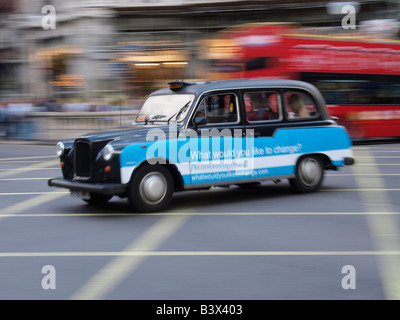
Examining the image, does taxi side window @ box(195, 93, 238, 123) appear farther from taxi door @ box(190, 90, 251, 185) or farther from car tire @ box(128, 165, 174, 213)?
car tire @ box(128, 165, 174, 213)

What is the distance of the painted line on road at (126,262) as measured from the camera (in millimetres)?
4938

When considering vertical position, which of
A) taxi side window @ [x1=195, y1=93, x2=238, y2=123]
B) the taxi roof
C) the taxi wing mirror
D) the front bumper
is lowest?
the front bumper

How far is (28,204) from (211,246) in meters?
3.93

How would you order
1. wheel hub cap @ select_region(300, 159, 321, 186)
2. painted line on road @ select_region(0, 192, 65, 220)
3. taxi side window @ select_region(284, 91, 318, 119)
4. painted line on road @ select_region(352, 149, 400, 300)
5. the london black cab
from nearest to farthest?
painted line on road @ select_region(352, 149, 400, 300) < the london black cab < painted line on road @ select_region(0, 192, 65, 220) < taxi side window @ select_region(284, 91, 318, 119) < wheel hub cap @ select_region(300, 159, 321, 186)

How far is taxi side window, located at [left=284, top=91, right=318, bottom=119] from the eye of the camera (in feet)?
31.5

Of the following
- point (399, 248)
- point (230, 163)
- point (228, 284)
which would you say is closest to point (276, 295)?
point (228, 284)

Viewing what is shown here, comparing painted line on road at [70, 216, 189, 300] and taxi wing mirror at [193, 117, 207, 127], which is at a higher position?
taxi wing mirror at [193, 117, 207, 127]

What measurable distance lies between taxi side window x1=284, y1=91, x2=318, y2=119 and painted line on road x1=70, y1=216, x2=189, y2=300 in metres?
2.60

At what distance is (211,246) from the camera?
21.1ft

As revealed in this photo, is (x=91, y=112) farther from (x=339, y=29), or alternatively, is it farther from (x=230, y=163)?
(x=230, y=163)

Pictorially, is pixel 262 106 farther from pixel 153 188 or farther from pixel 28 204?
pixel 28 204

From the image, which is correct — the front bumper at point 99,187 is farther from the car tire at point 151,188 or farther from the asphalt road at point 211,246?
the asphalt road at point 211,246

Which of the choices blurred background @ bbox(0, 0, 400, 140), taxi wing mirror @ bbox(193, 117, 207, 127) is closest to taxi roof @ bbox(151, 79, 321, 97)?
taxi wing mirror @ bbox(193, 117, 207, 127)

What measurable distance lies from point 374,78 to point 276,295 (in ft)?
53.8
